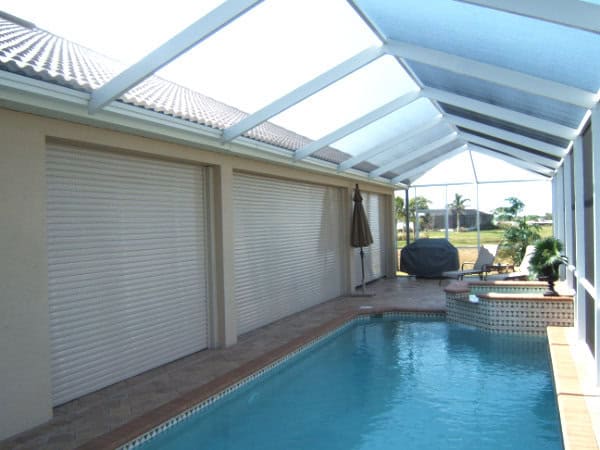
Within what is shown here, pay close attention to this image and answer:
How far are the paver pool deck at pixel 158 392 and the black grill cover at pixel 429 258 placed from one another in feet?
24.9

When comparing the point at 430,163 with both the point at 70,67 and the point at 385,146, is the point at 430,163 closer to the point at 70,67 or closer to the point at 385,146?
the point at 385,146

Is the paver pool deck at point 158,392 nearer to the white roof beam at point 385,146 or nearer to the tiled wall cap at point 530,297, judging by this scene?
the tiled wall cap at point 530,297

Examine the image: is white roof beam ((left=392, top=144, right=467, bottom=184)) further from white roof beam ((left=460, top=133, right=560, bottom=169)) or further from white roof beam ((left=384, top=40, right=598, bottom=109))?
white roof beam ((left=384, top=40, right=598, bottom=109))

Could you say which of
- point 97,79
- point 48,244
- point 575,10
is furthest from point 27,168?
point 575,10

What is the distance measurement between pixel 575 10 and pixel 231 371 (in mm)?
5767

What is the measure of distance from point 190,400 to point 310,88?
4.57 m

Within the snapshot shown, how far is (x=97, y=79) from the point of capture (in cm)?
607

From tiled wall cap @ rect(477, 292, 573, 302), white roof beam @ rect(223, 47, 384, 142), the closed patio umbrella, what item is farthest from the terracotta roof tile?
tiled wall cap @ rect(477, 292, 573, 302)

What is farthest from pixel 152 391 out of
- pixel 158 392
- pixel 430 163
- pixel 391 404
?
pixel 430 163

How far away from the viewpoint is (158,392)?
6.51 m

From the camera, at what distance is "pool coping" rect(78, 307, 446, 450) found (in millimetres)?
5098

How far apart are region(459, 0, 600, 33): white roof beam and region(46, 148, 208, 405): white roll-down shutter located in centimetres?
477

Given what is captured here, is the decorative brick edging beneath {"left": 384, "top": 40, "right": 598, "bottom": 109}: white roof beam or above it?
beneath

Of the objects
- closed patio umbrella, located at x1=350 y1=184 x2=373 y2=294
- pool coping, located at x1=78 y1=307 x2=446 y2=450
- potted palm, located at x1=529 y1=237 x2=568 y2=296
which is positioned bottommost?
pool coping, located at x1=78 y1=307 x2=446 y2=450
